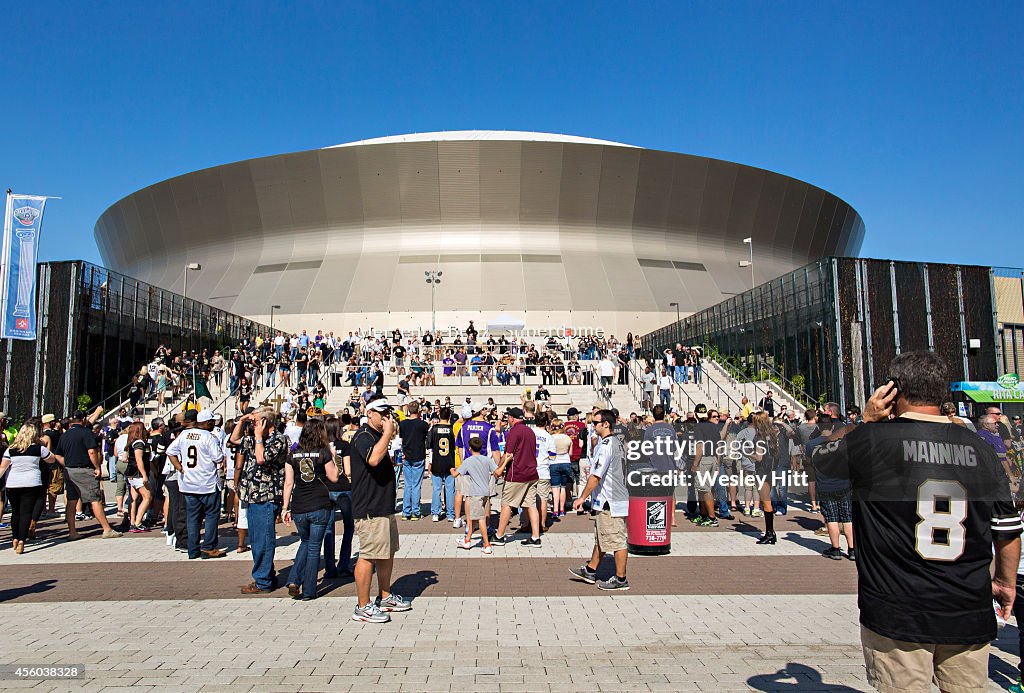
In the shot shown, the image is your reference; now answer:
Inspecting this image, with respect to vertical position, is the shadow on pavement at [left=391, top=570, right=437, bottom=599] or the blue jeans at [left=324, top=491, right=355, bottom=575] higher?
the blue jeans at [left=324, top=491, right=355, bottom=575]

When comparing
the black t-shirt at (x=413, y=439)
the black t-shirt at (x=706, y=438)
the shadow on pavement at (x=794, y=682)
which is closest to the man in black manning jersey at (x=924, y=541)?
the shadow on pavement at (x=794, y=682)

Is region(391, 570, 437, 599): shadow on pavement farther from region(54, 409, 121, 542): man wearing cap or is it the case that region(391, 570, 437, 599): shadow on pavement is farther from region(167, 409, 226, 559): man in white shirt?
region(54, 409, 121, 542): man wearing cap

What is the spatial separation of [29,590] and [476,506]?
462 cm

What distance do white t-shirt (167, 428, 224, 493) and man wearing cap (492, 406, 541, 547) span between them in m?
3.31

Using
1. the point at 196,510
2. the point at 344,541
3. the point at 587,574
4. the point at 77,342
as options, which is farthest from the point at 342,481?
the point at 77,342

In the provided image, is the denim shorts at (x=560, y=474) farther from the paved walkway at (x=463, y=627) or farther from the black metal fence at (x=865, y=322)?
Result: the black metal fence at (x=865, y=322)

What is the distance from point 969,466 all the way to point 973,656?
2.44 ft

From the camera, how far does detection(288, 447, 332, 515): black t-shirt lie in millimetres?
6541

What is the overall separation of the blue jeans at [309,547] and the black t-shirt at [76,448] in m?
5.12

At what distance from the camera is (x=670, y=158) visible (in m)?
48.4

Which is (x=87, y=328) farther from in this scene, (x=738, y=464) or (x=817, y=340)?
(x=817, y=340)

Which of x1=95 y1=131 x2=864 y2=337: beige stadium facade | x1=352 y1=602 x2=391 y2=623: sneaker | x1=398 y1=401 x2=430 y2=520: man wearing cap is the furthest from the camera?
x1=95 y1=131 x2=864 y2=337: beige stadium facade

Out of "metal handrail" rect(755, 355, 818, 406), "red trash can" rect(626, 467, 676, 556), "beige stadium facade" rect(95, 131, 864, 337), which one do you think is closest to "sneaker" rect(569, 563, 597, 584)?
"red trash can" rect(626, 467, 676, 556)

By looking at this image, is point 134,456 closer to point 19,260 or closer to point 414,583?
point 414,583
